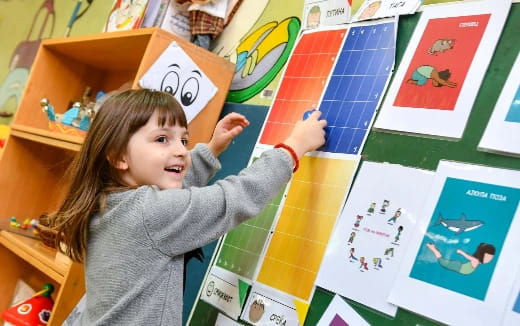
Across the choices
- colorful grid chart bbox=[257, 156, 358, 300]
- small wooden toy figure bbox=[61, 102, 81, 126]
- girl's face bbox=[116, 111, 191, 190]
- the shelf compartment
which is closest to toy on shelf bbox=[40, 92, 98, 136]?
small wooden toy figure bbox=[61, 102, 81, 126]

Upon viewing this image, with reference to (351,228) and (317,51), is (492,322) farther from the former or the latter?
(317,51)

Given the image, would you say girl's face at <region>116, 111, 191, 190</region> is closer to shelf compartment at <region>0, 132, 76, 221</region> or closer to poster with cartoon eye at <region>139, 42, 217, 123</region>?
poster with cartoon eye at <region>139, 42, 217, 123</region>

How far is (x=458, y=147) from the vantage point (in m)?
0.75

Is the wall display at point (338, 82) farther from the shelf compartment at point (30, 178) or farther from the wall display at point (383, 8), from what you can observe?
the shelf compartment at point (30, 178)

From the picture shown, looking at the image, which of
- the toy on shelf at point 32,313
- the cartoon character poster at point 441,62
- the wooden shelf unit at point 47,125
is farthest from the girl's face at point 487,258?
the toy on shelf at point 32,313

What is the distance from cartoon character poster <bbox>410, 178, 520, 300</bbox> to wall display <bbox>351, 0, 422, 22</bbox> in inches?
13.8

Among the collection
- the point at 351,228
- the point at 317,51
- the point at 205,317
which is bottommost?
the point at 205,317

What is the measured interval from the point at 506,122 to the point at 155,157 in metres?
0.60

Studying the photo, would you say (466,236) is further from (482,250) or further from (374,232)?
(374,232)

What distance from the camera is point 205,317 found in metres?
1.05

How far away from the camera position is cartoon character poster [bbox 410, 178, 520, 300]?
2.17ft

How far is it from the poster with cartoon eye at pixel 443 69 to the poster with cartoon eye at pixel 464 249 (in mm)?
89

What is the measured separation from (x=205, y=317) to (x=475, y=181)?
0.64 metres

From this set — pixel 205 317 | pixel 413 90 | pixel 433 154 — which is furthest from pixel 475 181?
pixel 205 317
